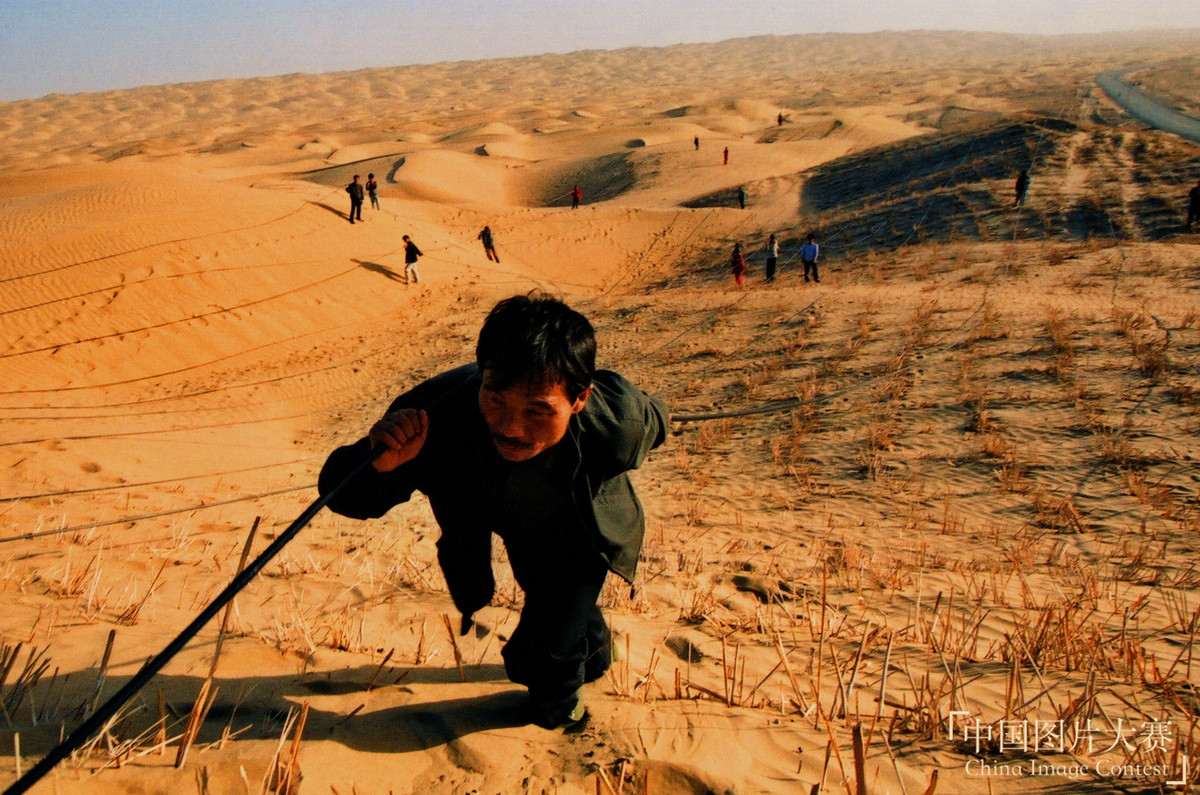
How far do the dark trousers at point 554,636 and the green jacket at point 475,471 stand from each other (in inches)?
5.6

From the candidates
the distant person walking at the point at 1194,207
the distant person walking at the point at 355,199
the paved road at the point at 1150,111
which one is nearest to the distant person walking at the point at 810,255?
the distant person walking at the point at 1194,207

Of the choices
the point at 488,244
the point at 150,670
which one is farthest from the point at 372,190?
the point at 150,670

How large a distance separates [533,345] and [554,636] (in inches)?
36.6

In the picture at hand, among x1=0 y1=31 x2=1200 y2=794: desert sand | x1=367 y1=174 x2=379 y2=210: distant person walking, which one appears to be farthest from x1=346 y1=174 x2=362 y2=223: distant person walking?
x1=367 y1=174 x2=379 y2=210: distant person walking

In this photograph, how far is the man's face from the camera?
1.98 m

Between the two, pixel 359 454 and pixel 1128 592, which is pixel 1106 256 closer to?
pixel 1128 592

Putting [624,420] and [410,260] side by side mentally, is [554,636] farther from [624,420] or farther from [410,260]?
[410,260]

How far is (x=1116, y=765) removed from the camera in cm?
206

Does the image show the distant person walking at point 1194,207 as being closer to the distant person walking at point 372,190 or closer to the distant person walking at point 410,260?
the distant person walking at point 410,260

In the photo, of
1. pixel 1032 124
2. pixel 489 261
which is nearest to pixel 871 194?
pixel 1032 124

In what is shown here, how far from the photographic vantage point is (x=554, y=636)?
7.59ft

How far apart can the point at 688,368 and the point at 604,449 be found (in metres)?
9.87

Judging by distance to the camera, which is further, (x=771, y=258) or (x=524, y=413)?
(x=771, y=258)

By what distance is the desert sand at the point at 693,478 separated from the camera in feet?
7.48
